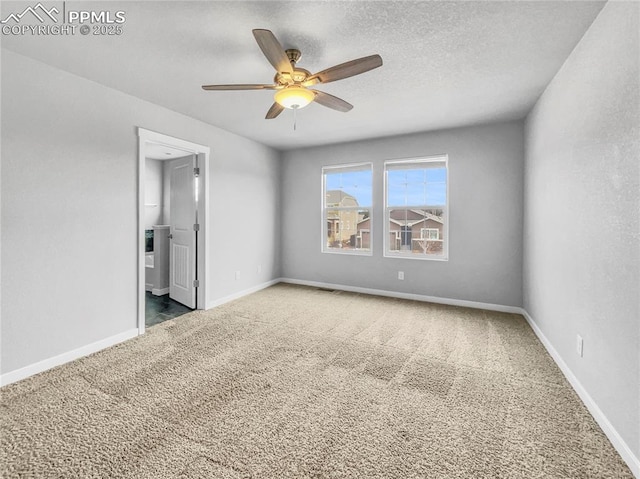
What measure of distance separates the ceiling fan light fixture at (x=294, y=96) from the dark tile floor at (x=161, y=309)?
9.56 feet

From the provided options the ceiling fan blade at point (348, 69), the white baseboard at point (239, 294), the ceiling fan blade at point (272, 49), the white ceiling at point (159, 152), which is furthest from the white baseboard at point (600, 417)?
the white ceiling at point (159, 152)

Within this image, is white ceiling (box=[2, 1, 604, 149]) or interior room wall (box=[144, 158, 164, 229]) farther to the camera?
interior room wall (box=[144, 158, 164, 229])

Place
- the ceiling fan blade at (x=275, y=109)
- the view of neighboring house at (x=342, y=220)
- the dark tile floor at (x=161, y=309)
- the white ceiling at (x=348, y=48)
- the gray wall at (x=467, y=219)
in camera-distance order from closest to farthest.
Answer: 1. the white ceiling at (x=348, y=48)
2. the ceiling fan blade at (x=275, y=109)
3. the dark tile floor at (x=161, y=309)
4. the gray wall at (x=467, y=219)
5. the view of neighboring house at (x=342, y=220)

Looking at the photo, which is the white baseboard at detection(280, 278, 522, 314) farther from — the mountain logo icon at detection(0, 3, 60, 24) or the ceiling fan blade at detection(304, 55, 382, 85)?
the mountain logo icon at detection(0, 3, 60, 24)

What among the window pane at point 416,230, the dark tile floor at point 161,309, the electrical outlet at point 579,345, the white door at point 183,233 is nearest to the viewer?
the electrical outlet at point 579,345

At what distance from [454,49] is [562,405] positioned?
2596mm

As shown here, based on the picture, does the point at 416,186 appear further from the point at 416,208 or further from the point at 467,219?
the point at 467,219

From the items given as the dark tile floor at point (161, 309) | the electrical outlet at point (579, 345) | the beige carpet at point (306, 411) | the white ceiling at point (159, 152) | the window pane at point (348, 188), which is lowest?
the beige carpet at point (306, 411)

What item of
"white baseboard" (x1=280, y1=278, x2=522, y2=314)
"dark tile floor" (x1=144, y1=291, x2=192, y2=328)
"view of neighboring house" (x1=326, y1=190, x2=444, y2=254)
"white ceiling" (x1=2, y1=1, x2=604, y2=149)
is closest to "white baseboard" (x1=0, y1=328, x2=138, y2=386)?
"dark tile floor" (x1=144, y1=291, x2=192, y2=328)

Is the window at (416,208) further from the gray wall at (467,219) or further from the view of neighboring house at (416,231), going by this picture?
the gray wall at (467,219)

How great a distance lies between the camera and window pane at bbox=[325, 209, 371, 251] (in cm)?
489

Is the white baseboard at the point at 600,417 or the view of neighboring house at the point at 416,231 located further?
the view of neighboring house at the point at 416,231

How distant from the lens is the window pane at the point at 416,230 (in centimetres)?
436

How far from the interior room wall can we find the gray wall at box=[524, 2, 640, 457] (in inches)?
238
